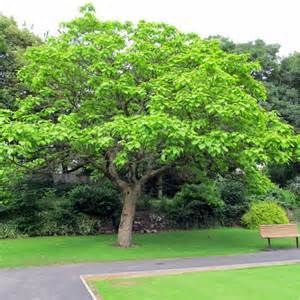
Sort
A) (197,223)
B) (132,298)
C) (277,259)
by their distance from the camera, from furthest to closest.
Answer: (197,223), (277,259), (132,298)

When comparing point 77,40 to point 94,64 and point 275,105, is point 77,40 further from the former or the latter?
point 275,105

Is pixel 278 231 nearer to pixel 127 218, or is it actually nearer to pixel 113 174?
pixel 127 218

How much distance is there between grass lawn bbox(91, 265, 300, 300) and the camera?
876 centimetres

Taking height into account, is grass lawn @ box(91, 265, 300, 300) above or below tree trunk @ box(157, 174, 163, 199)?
below

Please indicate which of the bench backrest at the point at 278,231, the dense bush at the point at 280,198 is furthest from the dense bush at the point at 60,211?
the dense bush at the point at 280,198

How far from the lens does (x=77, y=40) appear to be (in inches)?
617

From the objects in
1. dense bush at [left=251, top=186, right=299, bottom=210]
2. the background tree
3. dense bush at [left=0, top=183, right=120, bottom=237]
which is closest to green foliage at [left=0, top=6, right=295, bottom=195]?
dense bush at [left=0, top=183, right=120, bottom=237]

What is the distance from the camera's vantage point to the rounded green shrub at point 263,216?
68.4ft

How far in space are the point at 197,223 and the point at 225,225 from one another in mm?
1503

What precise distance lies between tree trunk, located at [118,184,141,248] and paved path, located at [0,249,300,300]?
272 centimetres

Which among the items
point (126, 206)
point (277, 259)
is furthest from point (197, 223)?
point (277, 259)

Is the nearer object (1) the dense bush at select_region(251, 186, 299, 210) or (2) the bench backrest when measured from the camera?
(2) the bench backrest

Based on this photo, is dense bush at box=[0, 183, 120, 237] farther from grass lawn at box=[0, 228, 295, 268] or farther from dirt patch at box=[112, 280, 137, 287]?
dirt patch at box=[112, 280, 137, 287]

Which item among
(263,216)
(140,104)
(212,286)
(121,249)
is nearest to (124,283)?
(212,286)
